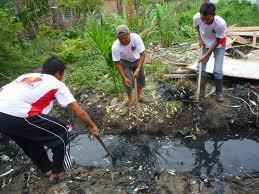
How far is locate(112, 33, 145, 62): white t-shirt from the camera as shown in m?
5.11

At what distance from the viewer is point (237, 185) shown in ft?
13.2

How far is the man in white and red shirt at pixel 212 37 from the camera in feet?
16.0

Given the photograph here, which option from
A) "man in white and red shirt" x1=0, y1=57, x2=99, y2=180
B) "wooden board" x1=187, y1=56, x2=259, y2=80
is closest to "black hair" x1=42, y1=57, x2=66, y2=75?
"man in white and red shirt" x1=0, y1=57, x2=99, y2=180

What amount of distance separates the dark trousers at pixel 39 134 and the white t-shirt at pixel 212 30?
3.02 m

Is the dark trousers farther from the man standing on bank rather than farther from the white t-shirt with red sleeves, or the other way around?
the man standing on bank

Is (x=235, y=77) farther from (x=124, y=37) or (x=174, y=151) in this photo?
(x=124, y=37)

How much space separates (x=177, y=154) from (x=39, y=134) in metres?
2.32

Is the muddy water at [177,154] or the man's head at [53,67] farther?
the muddy water at [177,154]

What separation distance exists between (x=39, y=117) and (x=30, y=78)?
484mm

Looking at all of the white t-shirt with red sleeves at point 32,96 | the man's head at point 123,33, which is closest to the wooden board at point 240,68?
the man's head at point 123,33

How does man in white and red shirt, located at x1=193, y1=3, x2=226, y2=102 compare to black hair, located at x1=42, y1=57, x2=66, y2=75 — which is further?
man in white and red shirt, located at x1=193, y1=3, x2=226, y2=102

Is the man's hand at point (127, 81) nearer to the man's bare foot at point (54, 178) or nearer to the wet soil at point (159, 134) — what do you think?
the wet soil at point (159, 134)

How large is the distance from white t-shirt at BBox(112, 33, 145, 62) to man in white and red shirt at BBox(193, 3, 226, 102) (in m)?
1.10

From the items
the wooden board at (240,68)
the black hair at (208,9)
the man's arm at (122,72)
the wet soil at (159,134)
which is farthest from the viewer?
the wooden board at (240,68)
